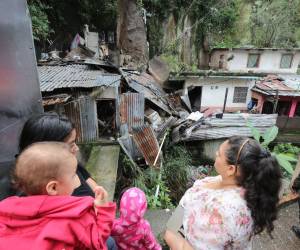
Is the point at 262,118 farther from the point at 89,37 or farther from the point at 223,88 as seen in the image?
the point at 89,37

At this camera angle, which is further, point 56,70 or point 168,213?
point 56,70

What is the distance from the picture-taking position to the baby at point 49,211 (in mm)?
1172

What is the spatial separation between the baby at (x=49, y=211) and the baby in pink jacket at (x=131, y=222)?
0.84m

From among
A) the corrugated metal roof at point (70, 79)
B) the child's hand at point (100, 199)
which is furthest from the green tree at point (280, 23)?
the child's hand at point (100, 199)

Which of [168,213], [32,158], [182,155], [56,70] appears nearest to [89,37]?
[56,70]

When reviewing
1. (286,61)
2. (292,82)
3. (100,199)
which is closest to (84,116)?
(100,199)

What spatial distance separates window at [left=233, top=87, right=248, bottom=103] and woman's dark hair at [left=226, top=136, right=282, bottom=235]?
51.1 feet

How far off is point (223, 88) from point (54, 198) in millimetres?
15809

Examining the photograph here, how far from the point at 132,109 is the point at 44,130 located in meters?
6.75

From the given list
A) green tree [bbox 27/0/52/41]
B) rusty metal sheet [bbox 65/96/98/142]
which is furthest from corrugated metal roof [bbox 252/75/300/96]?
green tree [bbox 27/0/52/41]

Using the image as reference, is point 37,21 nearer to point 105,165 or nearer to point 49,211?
point 105,165

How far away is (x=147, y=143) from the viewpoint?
7859mm

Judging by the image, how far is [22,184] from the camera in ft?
4.23

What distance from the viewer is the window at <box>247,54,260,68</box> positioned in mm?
18844
